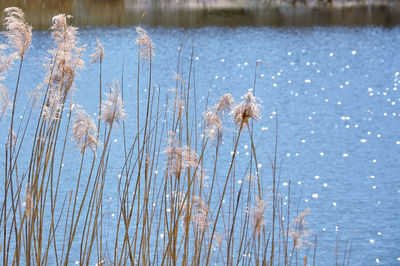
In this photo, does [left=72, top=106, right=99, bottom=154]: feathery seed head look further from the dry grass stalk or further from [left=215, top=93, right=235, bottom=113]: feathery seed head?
[left=215, top=93, right=235, bottom=113]: feathery seed head

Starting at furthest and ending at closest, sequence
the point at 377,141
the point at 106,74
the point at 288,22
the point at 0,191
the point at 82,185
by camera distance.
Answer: the point at 288,22 → the point at 106,74 → the point at 377,141 → the point at 82,185 → the point at 0,191

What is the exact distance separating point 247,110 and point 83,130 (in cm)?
34

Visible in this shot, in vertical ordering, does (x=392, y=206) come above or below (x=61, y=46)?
below

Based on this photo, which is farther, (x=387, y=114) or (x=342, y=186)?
(x=387, y=114)

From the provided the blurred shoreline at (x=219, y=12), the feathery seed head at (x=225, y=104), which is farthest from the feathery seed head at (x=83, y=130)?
the blurred shoreline at (x=219, y=12)

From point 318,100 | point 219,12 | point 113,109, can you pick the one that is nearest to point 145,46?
point 113,109

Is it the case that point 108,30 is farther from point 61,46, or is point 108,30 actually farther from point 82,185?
point 61,46

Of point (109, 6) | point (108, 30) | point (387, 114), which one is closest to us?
point (387, 114)

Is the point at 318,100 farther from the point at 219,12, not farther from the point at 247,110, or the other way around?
the point at 219,12

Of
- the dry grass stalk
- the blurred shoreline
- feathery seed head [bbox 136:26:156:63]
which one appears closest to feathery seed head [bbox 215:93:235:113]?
feathery seed head [bbox 136:26:156:63]

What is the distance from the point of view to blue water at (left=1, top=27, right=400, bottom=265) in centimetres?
498

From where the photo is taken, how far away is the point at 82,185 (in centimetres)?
569

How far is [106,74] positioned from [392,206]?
6.85 meters

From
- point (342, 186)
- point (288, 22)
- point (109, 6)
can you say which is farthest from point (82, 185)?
point (109, 6)
